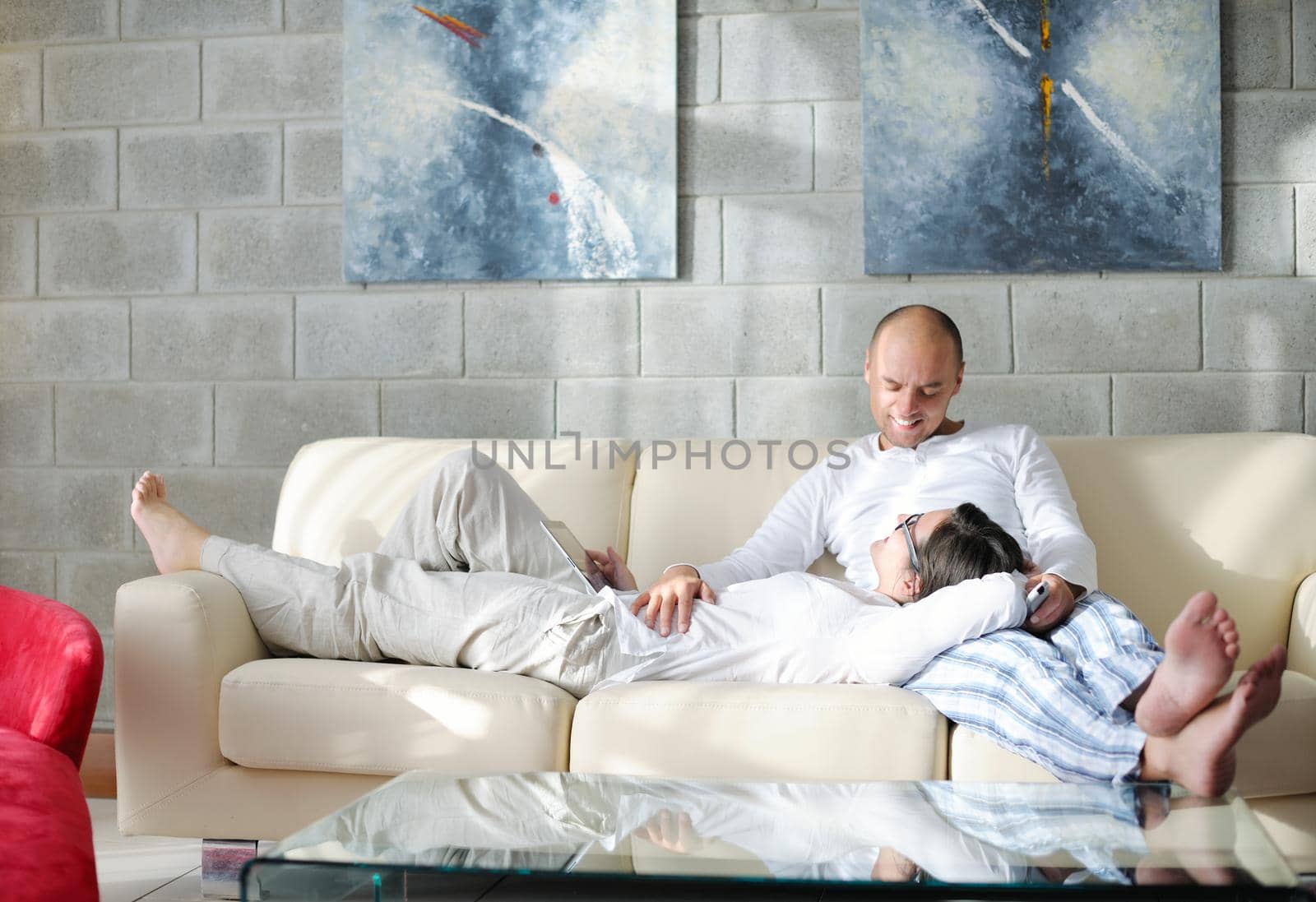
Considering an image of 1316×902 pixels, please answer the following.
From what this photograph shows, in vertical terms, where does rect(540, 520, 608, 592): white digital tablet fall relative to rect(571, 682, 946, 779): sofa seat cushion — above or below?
above

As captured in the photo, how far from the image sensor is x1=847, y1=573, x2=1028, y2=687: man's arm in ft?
5.67

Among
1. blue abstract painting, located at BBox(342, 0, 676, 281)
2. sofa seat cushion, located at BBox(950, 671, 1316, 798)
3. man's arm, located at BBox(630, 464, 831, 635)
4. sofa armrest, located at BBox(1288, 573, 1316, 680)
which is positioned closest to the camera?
sofa seat cushion, located at BBox(950, 671, 1316, 798)

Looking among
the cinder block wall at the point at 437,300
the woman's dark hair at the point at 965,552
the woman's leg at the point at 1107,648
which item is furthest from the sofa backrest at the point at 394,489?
the woman's leg at the point at 1107,648

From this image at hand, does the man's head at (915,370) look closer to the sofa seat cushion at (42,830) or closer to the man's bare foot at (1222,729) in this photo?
the man's bare foot at (1222,729)

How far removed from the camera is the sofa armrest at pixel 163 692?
1.93 m

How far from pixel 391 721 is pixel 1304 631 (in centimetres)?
163

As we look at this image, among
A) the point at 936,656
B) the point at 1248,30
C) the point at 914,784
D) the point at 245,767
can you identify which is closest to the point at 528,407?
the point at 245,767

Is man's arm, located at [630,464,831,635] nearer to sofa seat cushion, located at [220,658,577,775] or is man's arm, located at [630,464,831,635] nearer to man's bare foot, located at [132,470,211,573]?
sofa seat cushion, located at [220,658,577,775]

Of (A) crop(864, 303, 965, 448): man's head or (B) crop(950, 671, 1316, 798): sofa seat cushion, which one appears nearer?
(B) crop(950, 671, 1316, 798): sofa seat cushion

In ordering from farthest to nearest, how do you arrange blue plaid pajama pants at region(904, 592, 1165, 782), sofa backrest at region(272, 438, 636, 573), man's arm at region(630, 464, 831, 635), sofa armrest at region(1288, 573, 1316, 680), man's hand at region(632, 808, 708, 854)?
sofa backrest at region(272, 438, 636, 573)
man's arm at region(630, 464, 831, 635)
sofa armrest at region(1288, 573, 1316, 680)
blue plaid pajama pants at region(904, 592, 1165, 782)
man's hand at region(632, 808, 708, 854)

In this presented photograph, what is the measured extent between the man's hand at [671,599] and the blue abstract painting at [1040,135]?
1.15m

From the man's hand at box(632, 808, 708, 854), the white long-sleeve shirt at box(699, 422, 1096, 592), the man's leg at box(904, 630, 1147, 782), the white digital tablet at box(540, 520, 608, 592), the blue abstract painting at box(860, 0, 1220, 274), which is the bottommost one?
the man's hand at box(632, 808, 708, 854)

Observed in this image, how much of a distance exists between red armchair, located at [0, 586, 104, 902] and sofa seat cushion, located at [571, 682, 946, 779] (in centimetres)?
72

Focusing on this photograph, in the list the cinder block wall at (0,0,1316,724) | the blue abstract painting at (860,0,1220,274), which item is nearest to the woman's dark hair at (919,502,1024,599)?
the cinder block wall at (0,0,1316,724)
